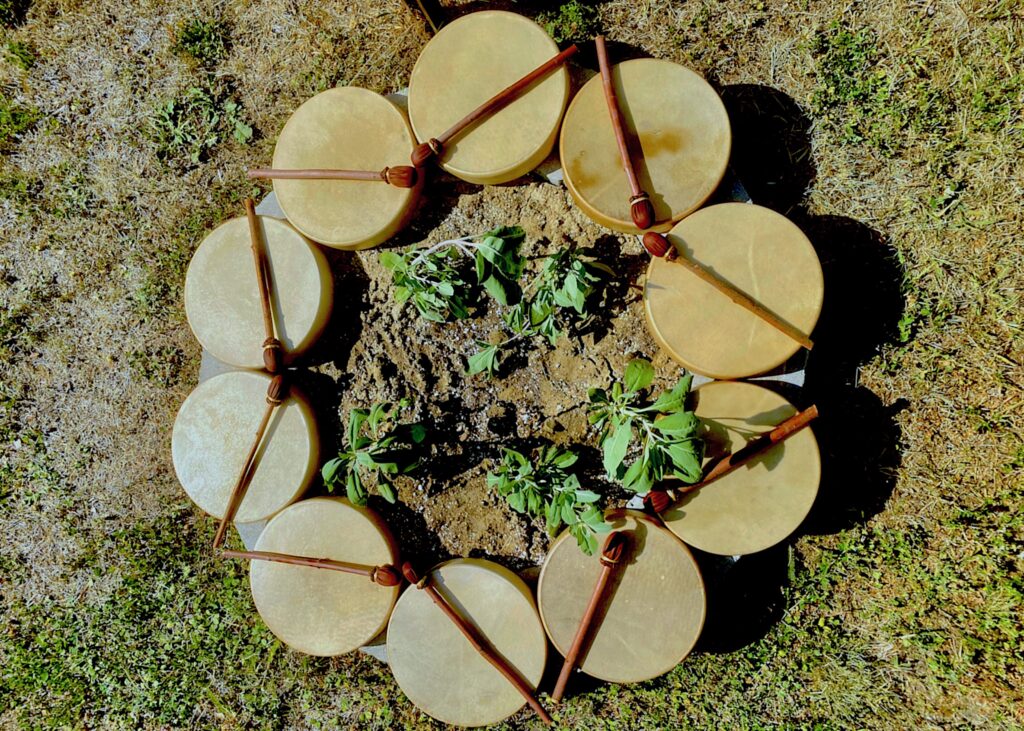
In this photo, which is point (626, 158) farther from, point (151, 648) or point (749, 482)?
point (151, 648)

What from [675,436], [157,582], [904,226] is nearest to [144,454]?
[157,582]

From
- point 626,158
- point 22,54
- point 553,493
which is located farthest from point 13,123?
point 553,493

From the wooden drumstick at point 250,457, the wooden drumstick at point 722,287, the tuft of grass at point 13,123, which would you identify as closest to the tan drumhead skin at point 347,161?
the wooden drumstick at point 250,457

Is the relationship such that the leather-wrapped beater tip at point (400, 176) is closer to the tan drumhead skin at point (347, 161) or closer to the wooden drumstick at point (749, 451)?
the tan drumhead skin at point (347, 161)

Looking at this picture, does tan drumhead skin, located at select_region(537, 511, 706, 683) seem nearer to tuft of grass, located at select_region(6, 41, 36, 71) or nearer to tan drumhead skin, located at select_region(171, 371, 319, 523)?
tan drumhead skin, located at select_region(171, 371, 319, 523)

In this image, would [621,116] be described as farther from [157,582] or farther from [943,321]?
[157,582]

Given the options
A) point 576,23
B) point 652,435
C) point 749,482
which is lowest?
point 749,482
